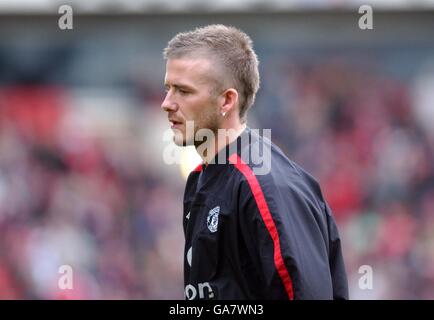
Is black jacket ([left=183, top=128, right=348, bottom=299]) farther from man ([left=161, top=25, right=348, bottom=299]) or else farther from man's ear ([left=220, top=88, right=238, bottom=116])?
man's ear ([left=220, top=88, right=238, bottom=116])

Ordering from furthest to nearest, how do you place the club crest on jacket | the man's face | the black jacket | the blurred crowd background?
1. the blurred crowd background
2. the man's face
3. the club crest on jacket
4. the black jacket

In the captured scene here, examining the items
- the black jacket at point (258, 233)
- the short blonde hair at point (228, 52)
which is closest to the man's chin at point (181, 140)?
the black jacket at point (258, 233)

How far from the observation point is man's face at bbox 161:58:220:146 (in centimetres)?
322

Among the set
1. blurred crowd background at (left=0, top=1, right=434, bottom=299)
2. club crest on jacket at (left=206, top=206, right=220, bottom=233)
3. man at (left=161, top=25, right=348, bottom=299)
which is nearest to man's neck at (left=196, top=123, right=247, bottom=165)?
man at (left=161, top=25, right=348, bottom=299)

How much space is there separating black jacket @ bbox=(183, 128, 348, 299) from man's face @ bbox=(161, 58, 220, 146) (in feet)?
0.43

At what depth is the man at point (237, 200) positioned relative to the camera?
2.90 m

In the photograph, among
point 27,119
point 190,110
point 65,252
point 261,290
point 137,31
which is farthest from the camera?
point 137,31

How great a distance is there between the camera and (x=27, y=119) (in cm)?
1248

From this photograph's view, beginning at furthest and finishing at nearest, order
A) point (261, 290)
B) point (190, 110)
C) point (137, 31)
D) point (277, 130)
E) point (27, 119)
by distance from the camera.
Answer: point (137, 31)
point (27, 119)
point (277, 130)
point (190, 110)
point (261, 290)

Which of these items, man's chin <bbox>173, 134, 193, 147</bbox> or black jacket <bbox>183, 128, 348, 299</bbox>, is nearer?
black jacket <bbox>183, 128, 348, 299</bbox>

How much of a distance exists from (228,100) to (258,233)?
574 millimetres

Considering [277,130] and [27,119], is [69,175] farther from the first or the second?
[277,130]
